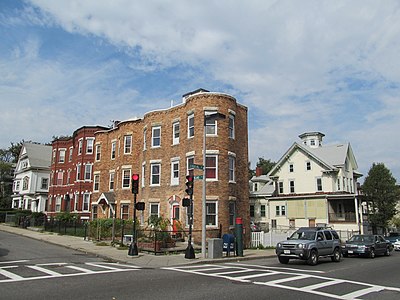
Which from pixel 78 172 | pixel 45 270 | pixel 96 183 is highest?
pixel 78 172

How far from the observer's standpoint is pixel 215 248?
1856cm

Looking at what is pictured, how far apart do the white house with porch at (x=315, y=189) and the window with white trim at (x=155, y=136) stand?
21681 millimetres

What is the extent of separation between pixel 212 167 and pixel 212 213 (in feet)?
10.7

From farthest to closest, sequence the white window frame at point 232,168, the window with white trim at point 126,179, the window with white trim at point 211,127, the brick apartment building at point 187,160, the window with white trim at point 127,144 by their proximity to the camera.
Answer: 1. the window with white trim at point 127,144
2. the window with white trim at point 126,179
3. the white window frame at point 232,168
4. the window with white trim at point 211,127
5. the brick apartment building at point 187,160

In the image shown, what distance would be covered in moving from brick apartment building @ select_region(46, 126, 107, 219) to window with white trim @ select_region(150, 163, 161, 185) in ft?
55.0

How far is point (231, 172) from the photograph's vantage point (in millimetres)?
27328

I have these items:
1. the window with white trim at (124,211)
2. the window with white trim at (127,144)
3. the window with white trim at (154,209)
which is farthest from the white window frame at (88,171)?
the window with white trim at (154,209)

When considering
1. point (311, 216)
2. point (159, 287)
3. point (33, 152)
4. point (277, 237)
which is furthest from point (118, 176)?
point (33, 152)

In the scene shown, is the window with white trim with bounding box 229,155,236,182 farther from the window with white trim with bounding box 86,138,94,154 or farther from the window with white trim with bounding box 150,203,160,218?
the window with white trim with bounding box 86,138,94,154

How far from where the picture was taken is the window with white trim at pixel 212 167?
86.2ft

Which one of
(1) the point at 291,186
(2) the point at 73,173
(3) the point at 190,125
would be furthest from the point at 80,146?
(1) the point at 291,186

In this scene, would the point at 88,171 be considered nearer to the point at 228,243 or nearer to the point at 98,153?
the point at 98,153

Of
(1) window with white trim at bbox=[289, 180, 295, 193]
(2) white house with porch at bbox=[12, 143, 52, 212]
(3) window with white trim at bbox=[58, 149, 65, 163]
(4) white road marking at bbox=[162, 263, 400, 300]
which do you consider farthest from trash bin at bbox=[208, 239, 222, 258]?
(2) white house with porch at bbox=[12, 143, 52, 212]

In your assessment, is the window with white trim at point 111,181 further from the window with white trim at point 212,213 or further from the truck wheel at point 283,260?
the truck wheel at point 283,260
